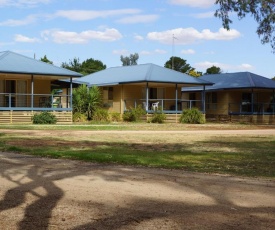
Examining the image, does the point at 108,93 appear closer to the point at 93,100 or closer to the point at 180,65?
the point at 93,100

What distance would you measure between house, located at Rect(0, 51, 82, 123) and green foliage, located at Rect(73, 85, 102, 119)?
1.34m

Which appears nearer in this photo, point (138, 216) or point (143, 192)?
point (138, 216)

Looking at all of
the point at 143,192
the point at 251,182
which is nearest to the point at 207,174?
the point at 251,182

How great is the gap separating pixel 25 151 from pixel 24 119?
17342 mm

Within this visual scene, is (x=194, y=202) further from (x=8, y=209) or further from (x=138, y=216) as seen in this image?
(x=8, y=209)

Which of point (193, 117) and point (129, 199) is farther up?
point (193, 117)

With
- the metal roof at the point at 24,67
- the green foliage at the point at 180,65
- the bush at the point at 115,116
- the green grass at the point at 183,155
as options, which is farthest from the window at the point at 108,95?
the green foliage at the point at 180,65

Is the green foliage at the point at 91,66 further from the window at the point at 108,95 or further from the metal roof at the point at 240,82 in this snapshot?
the window at the point at 108,95

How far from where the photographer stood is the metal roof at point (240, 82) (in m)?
38.5

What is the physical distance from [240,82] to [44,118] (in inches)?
746

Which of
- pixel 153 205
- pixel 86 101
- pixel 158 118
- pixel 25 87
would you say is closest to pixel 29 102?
pixel 25 87

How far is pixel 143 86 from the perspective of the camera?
124 ft

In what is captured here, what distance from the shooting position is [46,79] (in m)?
33.1

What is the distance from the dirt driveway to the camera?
17.0 ft
